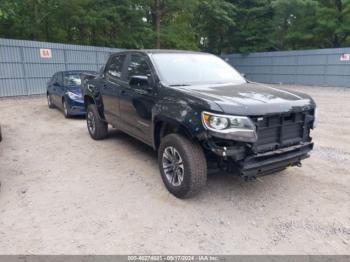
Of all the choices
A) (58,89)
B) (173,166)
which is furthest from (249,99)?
(58,89)

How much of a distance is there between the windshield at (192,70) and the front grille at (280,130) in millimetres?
1196

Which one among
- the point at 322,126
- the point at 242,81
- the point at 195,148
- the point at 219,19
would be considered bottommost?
the point at 322,126

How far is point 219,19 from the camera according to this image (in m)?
24.7

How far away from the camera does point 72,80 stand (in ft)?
30.7

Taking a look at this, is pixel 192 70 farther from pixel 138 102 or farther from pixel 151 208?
pixel 151 208

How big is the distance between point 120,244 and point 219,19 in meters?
24.7

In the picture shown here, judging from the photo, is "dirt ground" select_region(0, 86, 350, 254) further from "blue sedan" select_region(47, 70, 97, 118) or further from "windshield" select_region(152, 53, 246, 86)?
"blue sedan" select_region(47, 70, 97, 118)

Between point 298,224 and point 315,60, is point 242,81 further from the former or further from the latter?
point 315,60

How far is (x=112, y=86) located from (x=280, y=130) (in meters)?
3.18

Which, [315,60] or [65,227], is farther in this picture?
[315,60]

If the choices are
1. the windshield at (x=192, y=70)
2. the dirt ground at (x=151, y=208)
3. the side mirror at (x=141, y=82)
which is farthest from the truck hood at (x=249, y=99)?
the dirt ground at (x=151, y=208)

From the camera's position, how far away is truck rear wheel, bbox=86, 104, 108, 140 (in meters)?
6.20

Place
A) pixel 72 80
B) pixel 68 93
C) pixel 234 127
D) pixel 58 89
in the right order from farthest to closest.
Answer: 1. pixel 58 89
2. pixel 72 80
3. pixel 68 93
4. pixel 234 127

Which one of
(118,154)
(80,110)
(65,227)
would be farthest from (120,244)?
(80,110)
